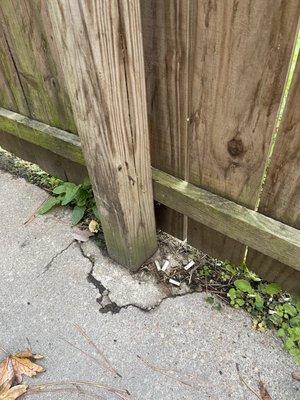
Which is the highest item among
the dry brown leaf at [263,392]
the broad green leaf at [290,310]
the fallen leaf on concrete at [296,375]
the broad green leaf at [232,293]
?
the broad green leaf at [290,310]

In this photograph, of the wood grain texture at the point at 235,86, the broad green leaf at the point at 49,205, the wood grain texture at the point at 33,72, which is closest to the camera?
the wood grain texture at the point at 235,86

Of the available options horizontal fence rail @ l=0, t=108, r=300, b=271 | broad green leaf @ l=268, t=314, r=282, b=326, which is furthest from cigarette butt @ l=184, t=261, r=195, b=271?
broad green leaf @ l=268, t=314, r=282, b=326

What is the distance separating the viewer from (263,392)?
1.44 meters

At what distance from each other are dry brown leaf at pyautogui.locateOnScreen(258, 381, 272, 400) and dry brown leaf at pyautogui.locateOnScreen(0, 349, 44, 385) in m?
0.94

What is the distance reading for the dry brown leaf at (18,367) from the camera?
154cm

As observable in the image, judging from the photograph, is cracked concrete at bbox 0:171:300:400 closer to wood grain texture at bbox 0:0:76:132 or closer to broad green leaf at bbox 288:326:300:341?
broad green leaf at bbox 288:326:300:341

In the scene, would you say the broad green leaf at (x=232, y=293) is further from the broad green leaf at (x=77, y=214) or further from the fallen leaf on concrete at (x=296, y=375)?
the broad green leaf at (x=77, y=214)

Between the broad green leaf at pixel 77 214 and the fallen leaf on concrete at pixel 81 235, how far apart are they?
0.23ft

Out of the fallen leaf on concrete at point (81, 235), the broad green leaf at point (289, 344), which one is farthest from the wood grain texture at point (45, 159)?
the broad green leaf at point (289, 344)

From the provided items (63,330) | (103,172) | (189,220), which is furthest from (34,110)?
(63,330)

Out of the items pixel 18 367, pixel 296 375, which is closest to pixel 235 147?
pixel 296 375

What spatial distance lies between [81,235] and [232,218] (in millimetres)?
971

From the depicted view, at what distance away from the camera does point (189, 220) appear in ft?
6.04

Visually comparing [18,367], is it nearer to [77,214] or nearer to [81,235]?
[81,235]
